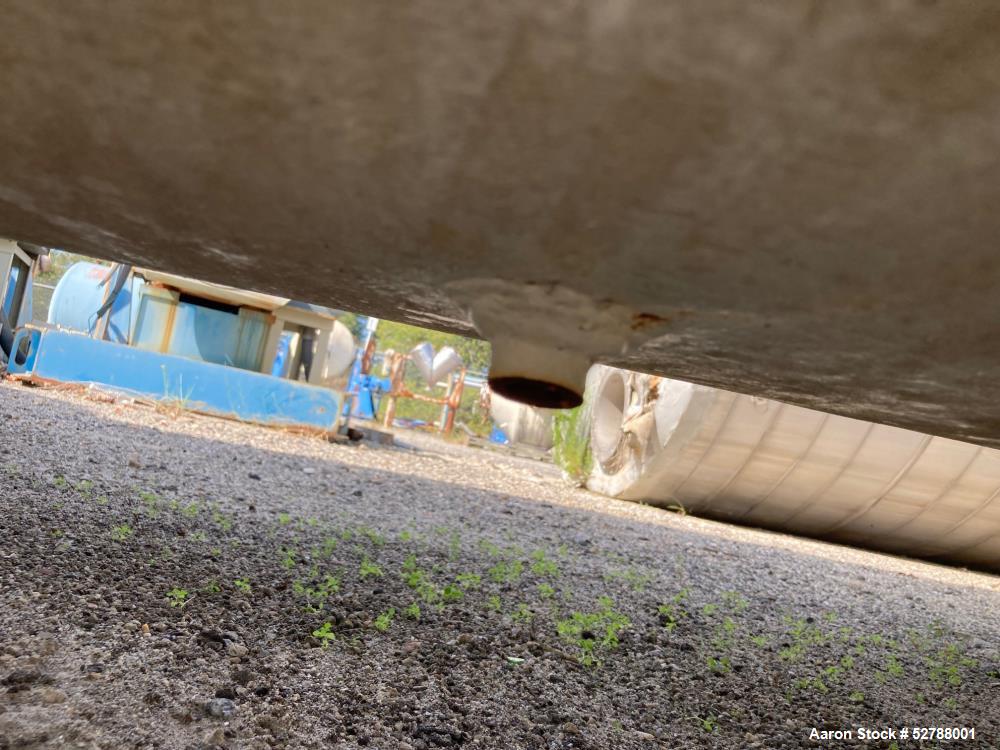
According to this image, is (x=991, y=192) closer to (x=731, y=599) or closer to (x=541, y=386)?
(x=541, y=386)

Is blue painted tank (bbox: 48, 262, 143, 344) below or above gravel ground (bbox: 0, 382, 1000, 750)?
above

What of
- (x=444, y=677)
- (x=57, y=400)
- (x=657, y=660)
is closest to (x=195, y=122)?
(x=444, y=677)

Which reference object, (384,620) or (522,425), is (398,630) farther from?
(522,425)

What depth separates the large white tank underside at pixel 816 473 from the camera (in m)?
3.42

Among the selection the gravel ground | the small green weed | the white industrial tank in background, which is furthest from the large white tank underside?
the white industrial tank in background

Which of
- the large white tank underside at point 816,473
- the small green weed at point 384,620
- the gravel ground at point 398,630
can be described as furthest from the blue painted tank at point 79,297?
the small green weed at point 384,620

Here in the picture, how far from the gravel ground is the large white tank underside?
82cm

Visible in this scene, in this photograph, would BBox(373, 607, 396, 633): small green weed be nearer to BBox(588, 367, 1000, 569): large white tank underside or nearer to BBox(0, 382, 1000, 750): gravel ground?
BBox(0, 382, 1000, 750): gravel ground

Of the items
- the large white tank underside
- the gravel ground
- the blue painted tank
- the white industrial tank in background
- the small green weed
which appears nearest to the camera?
the gravel ground

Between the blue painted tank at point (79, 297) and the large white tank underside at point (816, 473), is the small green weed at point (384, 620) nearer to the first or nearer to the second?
the large white tank underside at point (816, 473)

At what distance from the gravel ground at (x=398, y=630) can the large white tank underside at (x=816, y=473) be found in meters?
0.82

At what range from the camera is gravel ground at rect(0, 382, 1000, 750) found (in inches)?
35.6

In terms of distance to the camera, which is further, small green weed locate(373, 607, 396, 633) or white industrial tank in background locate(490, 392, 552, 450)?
white industrial tank in background locate(490, 392, 552, 450)

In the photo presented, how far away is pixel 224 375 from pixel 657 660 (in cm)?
420
